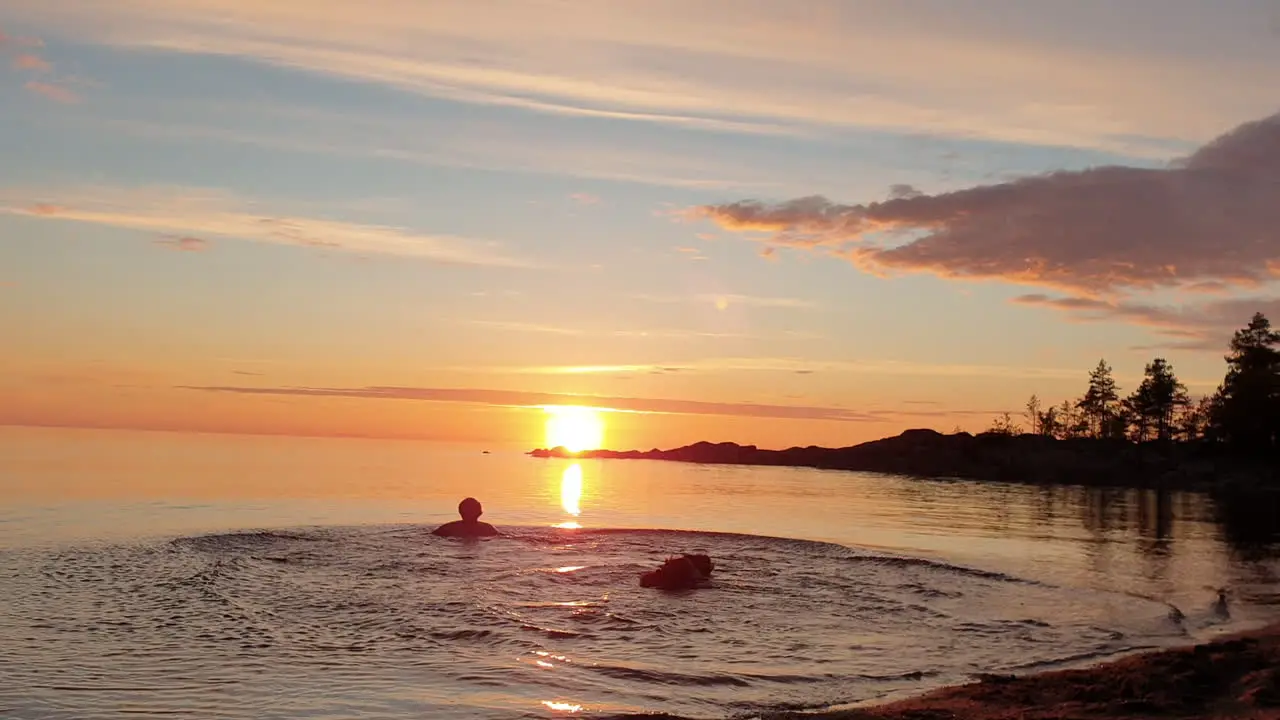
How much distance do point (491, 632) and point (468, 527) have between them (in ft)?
85.6

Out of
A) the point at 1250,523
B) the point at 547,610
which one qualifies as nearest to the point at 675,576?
the point at 547,610

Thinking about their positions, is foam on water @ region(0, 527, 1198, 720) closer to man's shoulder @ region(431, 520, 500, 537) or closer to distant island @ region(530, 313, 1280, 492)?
man's shoulder @ region(431, 520, 500, 537)

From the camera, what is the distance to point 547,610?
29156mm

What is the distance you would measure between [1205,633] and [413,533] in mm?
38220

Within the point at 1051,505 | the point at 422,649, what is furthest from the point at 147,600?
the point at 1051,505

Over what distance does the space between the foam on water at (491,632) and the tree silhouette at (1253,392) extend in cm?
11664

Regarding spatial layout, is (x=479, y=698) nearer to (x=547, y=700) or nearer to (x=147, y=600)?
(x=547, y=700)

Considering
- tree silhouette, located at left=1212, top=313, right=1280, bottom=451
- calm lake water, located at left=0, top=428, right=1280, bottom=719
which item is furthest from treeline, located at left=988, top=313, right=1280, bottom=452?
calm lake water, located at left=0, top=428, right=1280, bottom=719

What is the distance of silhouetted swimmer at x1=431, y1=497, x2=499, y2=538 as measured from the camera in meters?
50.7

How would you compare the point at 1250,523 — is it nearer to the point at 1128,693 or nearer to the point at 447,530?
the point at 447,530

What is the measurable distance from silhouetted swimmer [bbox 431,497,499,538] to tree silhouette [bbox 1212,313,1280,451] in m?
125

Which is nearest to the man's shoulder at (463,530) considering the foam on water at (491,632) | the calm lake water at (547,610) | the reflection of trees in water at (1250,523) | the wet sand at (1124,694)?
the calm lake water at (547,610)

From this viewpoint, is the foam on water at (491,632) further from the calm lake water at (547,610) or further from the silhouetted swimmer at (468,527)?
the silhouetted swimmer at (468,527)

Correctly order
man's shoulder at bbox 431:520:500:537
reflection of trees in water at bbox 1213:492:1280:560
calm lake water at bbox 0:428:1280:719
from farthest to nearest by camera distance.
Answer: reflection of trees in water at bbox 1213:492:1280:560 → man's shoulder at bbox 431:520:500:537 → calm lake water at bbox 0:428:1280:719
